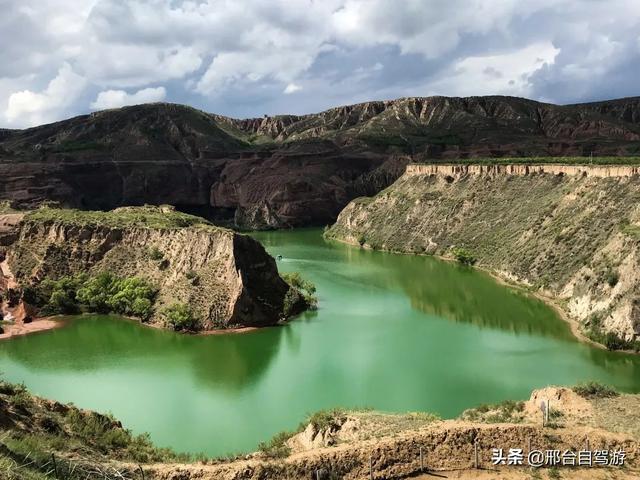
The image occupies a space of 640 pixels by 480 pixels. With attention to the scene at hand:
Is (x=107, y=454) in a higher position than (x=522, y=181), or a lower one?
lower

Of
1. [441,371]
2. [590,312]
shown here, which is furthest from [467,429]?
[590,312]

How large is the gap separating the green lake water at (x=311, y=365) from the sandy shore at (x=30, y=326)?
3.70ft

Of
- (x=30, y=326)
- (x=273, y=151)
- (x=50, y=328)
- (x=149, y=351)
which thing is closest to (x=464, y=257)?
(x=149, y=351)

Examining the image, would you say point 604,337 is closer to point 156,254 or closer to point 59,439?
point 59,439

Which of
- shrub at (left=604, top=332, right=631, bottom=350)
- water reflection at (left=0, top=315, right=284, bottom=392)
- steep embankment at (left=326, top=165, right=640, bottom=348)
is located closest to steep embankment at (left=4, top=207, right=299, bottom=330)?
water reflection at (left=0, top=315, right=284, bottom=392)

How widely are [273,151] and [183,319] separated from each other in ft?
311

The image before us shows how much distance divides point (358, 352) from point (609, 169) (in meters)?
34.8

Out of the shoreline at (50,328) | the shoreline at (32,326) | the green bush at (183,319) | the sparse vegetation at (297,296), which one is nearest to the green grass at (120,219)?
the sparse vegetation at (297,296)

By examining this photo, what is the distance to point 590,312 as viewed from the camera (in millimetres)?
42938

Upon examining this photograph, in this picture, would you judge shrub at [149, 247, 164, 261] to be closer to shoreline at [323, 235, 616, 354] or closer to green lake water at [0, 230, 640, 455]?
green lake water at [0, 230, 640, 455]

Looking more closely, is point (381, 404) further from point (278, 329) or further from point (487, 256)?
point (487, 256)

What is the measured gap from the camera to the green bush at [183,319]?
4547cm

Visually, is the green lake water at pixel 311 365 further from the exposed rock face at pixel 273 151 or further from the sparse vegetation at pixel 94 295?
the exposed rock face at pixel 273 151

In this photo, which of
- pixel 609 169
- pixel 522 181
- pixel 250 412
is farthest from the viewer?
pixel 522 181
